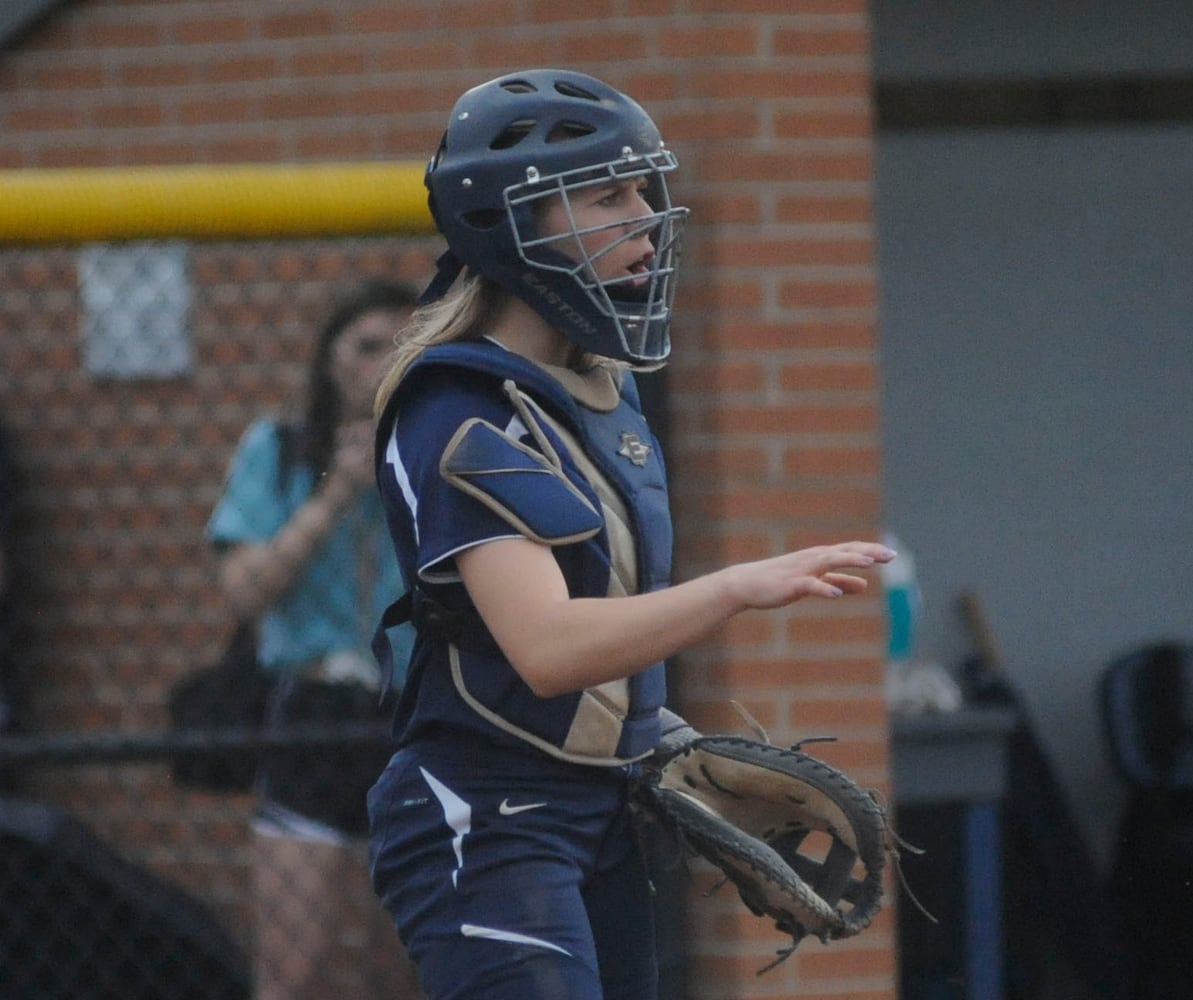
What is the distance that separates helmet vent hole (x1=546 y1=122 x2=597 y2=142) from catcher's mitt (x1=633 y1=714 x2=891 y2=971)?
29.3 inches

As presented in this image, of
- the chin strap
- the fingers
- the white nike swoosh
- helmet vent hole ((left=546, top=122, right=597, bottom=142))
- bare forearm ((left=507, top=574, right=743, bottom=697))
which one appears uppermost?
helmet vent hole ((left=546, top=122, right=597, bottom=142))

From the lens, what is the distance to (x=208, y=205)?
3.58m

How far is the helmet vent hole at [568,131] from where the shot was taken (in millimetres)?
2404

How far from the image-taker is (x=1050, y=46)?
6246 millimetres

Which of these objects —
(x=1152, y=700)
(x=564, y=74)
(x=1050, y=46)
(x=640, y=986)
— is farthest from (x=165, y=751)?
(x=1050, y=46)

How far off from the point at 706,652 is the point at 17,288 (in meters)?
1.52

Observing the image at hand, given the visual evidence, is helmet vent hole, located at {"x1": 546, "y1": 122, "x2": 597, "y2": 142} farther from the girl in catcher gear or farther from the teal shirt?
the teal shirt

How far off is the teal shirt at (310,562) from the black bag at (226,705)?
38 millimetres

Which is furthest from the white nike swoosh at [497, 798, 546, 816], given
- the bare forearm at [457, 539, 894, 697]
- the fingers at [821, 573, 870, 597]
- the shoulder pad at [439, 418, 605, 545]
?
the fingers at [821, 573, 870, 597]

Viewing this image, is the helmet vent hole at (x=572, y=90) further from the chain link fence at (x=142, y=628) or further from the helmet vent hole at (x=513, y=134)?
the chain link fence at (x=142, y=628)

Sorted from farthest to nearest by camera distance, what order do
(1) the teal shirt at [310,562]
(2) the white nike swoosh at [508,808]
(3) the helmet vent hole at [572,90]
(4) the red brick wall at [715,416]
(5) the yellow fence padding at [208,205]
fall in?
1. (4) the red brick wall at [715,416]
2. (1) the teal shirt at [310,562]
3. (5) the yellow fence padding at [208,205]
4. (3) the helmet vent hole at [572,90]
5. (2) the white nike swoosh at [508,808]

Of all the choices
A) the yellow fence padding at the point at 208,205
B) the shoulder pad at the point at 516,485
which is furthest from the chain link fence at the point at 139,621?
the shoulder pad at the point at 516,485

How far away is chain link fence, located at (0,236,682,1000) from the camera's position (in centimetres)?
375

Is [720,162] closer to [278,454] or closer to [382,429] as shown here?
[278,454]
